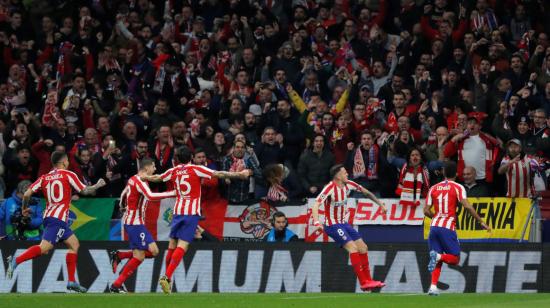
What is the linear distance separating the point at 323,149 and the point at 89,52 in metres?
7.06

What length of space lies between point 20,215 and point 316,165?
16.5 ft

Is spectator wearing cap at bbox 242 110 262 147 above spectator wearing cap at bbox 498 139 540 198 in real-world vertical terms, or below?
above

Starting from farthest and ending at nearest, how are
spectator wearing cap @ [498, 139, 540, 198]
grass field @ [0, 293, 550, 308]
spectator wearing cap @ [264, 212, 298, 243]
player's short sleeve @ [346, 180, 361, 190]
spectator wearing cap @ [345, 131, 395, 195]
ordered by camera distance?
spectator wearing cap @ [345, 131, 395, 195]
spectator wearing cap @ [264, 212, 298, 243]
spectator wearing cap @ [498, 139, 540, 198]
player's short sleeve @ [346, 180, 361, 190]
grass field @ [0, 293, 550, 308]

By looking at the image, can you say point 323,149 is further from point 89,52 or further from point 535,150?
point 89,52

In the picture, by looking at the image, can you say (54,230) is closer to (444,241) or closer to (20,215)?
(20,215)

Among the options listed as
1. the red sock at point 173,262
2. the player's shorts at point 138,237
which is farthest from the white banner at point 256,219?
the red sock at point 173,262

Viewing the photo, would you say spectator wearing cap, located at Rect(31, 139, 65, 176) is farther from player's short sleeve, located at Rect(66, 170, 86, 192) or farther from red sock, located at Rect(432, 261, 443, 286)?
red sock, located at Rect(432, 261, 443, 286)

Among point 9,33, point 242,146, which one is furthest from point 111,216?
point 9,33

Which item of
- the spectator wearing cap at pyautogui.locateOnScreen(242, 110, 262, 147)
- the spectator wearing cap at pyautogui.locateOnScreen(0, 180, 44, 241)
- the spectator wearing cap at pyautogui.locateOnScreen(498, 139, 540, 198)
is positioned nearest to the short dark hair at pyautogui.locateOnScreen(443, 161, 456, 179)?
the spectator wearing cap at pyautogui.locateOnScreen(498, 139, 540, 198)

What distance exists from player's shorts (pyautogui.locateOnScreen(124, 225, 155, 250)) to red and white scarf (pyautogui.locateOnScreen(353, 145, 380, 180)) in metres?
3.90

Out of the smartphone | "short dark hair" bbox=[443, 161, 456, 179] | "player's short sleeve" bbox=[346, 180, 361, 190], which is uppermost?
the smartphone

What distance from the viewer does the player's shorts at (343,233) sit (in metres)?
18.4

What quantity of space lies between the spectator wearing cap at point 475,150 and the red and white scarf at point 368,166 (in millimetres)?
1191

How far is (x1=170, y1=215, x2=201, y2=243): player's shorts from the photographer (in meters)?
18.2
